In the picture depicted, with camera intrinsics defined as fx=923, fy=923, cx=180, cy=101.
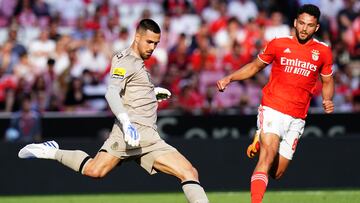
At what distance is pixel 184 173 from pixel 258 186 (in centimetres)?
74

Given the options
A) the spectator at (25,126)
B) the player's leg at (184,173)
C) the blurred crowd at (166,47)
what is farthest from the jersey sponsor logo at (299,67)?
the spectator at (25,126)

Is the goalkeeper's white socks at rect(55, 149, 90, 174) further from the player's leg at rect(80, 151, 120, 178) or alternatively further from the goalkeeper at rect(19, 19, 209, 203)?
the player's leg at rect(80, 151, 120, 178)

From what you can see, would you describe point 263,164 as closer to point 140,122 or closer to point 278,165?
point 278,165

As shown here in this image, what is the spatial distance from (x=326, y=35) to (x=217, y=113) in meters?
4.21

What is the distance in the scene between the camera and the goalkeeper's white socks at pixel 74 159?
920 cm

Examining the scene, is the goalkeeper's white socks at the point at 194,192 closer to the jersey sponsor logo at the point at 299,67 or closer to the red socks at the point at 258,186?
the red socks at the point at 258,186

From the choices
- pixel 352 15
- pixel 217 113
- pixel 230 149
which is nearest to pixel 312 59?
pixel 230 149

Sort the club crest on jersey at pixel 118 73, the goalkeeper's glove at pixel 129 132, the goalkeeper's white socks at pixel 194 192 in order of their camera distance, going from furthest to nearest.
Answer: the club crest on jersey at pixel 118 73 → the goalkeeper's white socks at pixel 194 192 → the goalkeeper's glove at pixel 129 132

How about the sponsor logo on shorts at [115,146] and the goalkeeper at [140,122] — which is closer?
the goalkeeper at [140,122]

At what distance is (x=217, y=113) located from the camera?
51.5 ft

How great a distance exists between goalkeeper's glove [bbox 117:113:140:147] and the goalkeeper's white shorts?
175 centimetres

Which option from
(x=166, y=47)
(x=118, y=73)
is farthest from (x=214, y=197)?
(x=166, y=47)

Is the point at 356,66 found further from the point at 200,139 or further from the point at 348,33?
the point at 200,139

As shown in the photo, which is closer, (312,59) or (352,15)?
(312,59)
